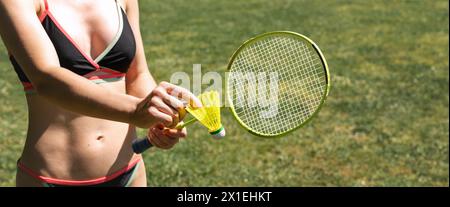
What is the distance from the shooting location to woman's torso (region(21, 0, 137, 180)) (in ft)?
8.20

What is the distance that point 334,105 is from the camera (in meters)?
8.22

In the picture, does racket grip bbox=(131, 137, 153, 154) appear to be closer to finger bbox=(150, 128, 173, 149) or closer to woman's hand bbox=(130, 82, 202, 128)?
finger bbox=(150, 128, 173, 149)

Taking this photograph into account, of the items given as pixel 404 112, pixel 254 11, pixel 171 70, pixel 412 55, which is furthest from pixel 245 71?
pixel 254 11

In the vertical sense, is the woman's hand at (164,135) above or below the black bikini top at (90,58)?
below

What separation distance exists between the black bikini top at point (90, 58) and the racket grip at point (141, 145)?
0.90 ft

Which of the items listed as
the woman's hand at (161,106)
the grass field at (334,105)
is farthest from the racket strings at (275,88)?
the grass field at (334,105)

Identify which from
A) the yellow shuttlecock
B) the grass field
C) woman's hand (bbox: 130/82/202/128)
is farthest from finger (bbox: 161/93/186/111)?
the grass field

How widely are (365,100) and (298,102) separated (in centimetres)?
500

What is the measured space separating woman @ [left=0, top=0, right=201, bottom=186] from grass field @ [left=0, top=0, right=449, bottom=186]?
331cm

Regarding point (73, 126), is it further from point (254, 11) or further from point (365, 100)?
point (254, 11)

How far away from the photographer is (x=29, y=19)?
7.20ft

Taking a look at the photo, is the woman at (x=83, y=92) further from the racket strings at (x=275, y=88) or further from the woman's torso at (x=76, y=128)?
the racket strings at (x=275, y=88)

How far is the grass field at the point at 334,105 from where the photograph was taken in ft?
20.6

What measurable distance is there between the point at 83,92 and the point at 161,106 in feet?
0.87
